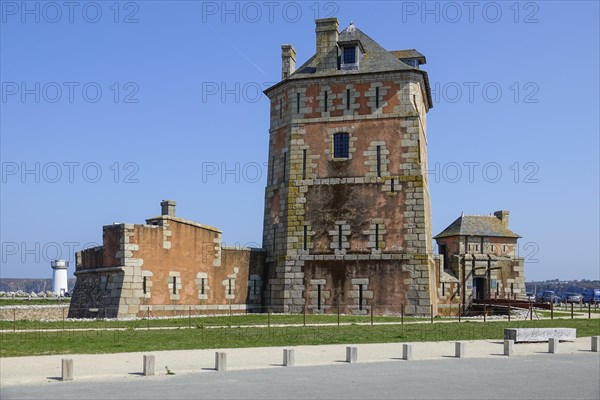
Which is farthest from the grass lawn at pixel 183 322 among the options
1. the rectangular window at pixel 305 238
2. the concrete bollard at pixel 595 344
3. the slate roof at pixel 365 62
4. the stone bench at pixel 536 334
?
the slate roof at pixel 365 62

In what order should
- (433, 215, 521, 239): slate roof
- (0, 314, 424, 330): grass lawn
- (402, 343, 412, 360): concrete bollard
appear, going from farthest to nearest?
(433, 215, 521, 239): slate roof < (0, 314, 424, 330): grass lawn < (402, 343, 412, 360): concrete bollard

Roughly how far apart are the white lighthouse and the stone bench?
73.0m

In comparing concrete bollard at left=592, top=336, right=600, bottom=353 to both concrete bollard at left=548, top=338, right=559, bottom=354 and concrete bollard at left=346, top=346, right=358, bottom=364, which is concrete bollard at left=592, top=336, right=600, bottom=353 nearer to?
concrete bollard at left=548, top=338, right=559, bottom=354

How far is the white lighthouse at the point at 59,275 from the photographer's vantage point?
87562 mm

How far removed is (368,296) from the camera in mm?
35500

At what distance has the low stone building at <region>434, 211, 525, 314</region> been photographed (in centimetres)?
4816

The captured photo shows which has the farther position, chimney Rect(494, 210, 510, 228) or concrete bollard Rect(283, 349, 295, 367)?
chimney Rect(494, 210, 510, 228)

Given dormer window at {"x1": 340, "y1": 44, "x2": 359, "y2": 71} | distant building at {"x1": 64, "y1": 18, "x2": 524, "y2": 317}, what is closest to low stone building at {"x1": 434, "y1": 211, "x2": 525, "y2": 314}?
distant building at {"x1": 64, "y1": 18, "x2": 524, "y2": 317}

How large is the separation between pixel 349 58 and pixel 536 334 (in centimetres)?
1888

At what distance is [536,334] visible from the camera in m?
23.1

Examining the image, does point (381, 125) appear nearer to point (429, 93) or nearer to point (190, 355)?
point (429, 93)

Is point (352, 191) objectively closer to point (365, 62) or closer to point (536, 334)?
point (365, 62)

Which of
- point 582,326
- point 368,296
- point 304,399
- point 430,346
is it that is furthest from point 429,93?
point 304,399

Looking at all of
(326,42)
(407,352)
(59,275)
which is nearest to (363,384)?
(407,352)
